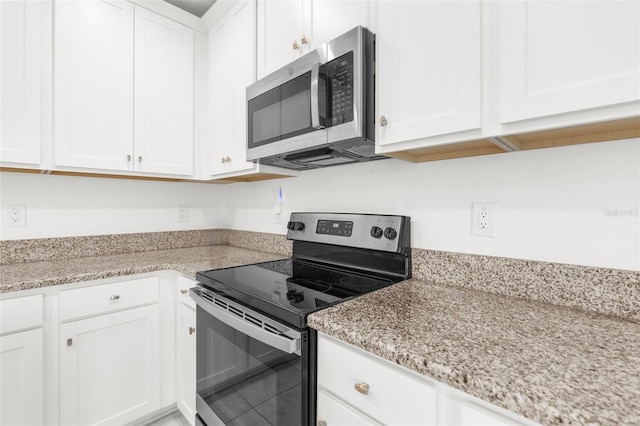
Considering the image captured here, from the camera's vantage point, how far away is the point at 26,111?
149 cm

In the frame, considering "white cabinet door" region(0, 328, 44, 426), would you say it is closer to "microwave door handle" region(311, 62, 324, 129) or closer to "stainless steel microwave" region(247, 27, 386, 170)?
"stainless steel microwave" region(247, 27, 386, 170)

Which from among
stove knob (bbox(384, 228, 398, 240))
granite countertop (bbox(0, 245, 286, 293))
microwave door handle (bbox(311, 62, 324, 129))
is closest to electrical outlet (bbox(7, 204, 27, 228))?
granite countertop (bbox(0, 245, 286, 293))

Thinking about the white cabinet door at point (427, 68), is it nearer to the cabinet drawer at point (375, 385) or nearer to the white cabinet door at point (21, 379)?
the cabinet drawer at point (375, 385)

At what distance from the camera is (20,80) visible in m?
1.47

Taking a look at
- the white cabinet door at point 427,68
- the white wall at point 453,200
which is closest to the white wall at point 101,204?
the white wall at point 453,200

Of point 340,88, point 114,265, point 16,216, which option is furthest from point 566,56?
point 16,216

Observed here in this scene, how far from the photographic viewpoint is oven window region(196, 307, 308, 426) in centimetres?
89

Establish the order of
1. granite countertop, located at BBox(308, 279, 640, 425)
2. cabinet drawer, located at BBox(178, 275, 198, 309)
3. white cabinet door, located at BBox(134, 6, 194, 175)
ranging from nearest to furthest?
1. granite countertop, located at BBox(308, 279, 640, 425)
2. cabinet drawer, located at BBox(178, 275, 198, 309)
3. white cabinet door, located at BBox(134, 6, 194, 175)

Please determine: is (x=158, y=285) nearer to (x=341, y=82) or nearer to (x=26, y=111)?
(x=26, y=111)

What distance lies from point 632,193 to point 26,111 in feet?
7.92

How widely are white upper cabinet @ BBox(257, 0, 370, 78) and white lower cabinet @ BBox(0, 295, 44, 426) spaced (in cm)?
150

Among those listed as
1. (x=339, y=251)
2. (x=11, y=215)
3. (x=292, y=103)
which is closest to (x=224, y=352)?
(x=339, y=251)

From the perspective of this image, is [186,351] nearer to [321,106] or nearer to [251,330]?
[251,330]

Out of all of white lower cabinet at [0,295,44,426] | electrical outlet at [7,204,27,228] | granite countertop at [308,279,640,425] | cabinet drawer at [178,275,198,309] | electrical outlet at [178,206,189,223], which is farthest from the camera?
electrical outlet at [178,206,189,223]
